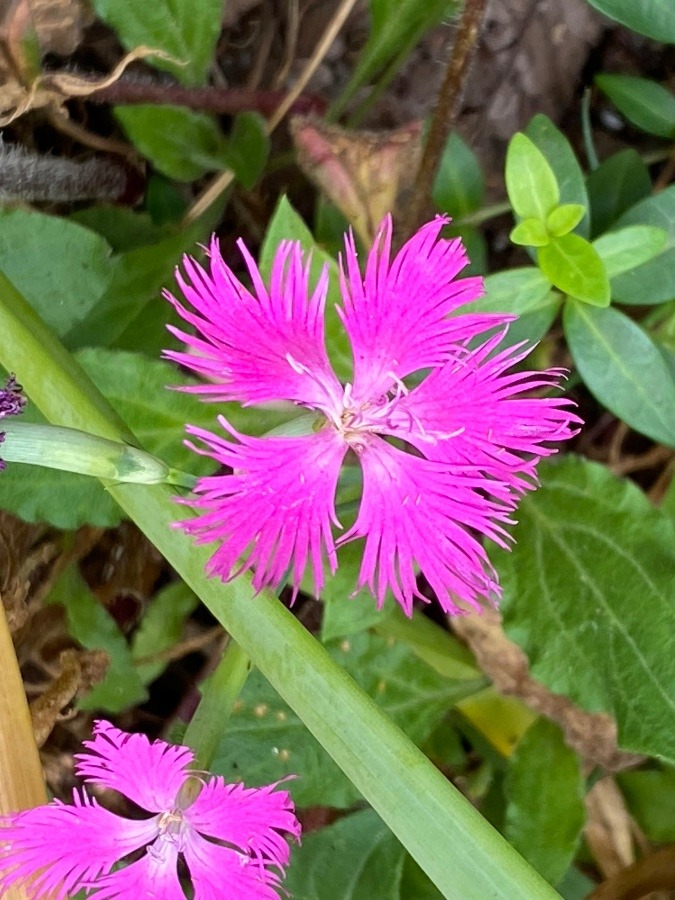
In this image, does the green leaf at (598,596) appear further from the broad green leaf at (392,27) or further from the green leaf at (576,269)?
the broad green leaf at (392,27)

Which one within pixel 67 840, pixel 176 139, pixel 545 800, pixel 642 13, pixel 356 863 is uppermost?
pixel 642 13

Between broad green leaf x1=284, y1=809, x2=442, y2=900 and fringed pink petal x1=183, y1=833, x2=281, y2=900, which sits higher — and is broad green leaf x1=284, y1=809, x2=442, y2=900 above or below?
below

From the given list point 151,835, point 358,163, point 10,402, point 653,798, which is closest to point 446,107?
point 358,163

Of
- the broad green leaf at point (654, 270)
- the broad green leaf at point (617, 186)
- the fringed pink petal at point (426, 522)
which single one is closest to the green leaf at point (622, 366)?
the broad green leaf at point (654, 270)

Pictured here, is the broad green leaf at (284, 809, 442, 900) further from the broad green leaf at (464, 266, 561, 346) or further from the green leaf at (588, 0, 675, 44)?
the green leaf at (588, 0, 675, 44)

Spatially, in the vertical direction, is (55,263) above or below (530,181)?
below

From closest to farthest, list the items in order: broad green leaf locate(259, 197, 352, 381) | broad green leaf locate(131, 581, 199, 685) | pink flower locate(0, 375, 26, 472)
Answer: pink flower locate(0, 375, 26, 472) < broad green leaf locate(259, 197, 352, 381) < broad green leaf locate(131, 581, 199, 685)

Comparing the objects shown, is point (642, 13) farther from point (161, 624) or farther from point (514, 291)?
point (161, 624)

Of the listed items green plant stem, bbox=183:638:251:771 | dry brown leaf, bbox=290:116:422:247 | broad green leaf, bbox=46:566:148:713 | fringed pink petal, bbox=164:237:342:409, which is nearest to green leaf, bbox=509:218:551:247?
dry brown leaf, bbox=290:116:422:247
